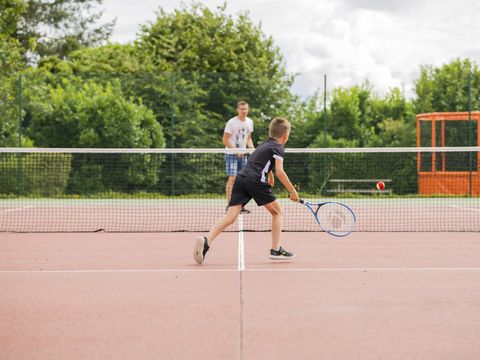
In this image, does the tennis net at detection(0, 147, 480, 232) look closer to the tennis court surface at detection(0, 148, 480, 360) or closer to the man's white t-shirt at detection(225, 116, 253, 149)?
the tennis court surface at detection(0, 148, 480, 360)

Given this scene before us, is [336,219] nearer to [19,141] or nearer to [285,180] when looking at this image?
[285,180]

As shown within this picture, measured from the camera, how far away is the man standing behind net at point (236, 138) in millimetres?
11414

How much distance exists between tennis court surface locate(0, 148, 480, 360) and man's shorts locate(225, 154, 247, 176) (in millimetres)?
719

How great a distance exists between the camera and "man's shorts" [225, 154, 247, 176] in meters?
11.4

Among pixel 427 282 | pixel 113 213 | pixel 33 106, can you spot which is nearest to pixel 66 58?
pixel 33 106

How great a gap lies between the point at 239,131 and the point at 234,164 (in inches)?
20.5

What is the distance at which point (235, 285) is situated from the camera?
5434mm

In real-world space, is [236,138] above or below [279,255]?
above

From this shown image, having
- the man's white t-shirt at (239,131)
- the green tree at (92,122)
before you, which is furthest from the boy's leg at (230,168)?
the green tree at (92,122)

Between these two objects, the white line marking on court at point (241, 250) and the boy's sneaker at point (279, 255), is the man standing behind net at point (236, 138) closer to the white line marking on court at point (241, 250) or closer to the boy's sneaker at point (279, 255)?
the white line marking on court at point (241, 250)

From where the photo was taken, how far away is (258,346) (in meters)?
3.74

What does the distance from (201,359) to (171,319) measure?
0.86 metres

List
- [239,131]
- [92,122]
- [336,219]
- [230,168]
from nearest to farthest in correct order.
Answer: [336,219], [230,168], [239,131], [92,122]

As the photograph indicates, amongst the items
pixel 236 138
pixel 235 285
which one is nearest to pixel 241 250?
pixel 235 285
